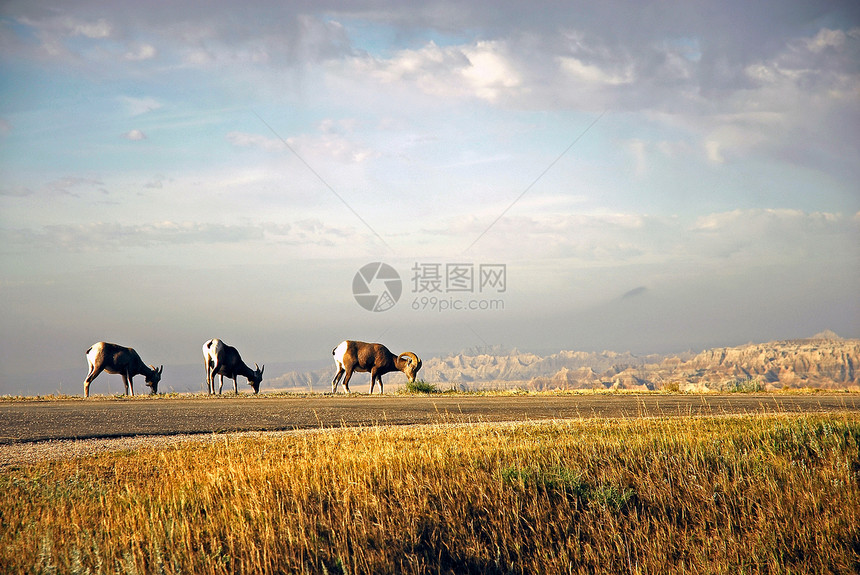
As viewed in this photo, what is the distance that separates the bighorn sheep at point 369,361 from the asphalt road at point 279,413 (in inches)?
442

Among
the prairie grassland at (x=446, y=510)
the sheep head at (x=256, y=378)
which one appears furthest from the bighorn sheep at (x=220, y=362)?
the prairie grassland at (x=446, y=510)

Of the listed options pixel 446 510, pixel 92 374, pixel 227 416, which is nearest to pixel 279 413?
pixel 227 416

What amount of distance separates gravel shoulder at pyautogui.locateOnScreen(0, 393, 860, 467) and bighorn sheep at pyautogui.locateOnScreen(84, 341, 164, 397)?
749cm

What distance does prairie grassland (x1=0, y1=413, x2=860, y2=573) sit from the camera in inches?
267

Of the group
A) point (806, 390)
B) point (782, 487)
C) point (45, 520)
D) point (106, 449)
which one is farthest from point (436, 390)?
point (45, 520)

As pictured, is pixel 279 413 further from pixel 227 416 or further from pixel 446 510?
pixel 446 510

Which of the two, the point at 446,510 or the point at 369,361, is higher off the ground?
the point at 369,361

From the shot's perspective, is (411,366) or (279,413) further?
(411,366)

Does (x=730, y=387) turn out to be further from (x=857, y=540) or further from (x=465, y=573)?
(x=465, y=573)

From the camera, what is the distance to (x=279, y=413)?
18609 millimetres

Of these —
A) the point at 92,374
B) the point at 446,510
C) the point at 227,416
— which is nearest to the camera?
the point at 446,510

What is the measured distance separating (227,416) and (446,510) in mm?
11439

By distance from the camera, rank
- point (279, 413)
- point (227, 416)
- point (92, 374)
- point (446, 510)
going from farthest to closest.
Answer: point (92, 374), point (279, 413), point (227, 416), point (446, 510)

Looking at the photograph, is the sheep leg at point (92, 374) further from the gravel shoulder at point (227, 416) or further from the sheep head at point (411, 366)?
the sheep head at point (411, 366)
